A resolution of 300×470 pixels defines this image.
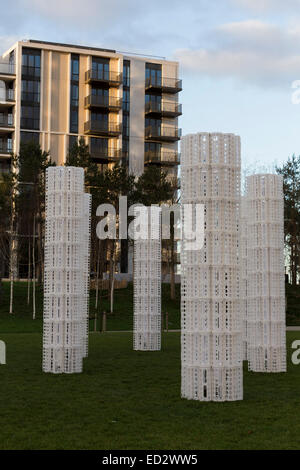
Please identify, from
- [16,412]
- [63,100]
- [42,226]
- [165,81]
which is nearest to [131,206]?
[42,226]

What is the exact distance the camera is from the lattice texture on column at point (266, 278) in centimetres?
1522

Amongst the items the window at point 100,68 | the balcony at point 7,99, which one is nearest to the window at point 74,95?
the window at point 100,68

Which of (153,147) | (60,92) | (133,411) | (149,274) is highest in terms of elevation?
(60,92)

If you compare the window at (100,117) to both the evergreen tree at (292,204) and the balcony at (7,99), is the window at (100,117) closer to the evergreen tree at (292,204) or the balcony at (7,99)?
the balcony at (7,99)

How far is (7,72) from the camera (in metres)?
59.0

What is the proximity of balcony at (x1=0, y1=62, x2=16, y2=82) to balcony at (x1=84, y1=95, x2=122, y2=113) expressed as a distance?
6934 millimetres

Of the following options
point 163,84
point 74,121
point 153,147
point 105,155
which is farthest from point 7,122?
point 163,84

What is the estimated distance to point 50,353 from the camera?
48.2 feet

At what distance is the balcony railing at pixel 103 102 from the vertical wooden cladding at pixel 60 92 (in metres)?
1.95

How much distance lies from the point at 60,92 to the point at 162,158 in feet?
38.0

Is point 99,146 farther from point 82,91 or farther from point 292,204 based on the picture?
point 292,204

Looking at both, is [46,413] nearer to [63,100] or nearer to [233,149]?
[233,149]

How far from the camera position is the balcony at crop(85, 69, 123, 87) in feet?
197
